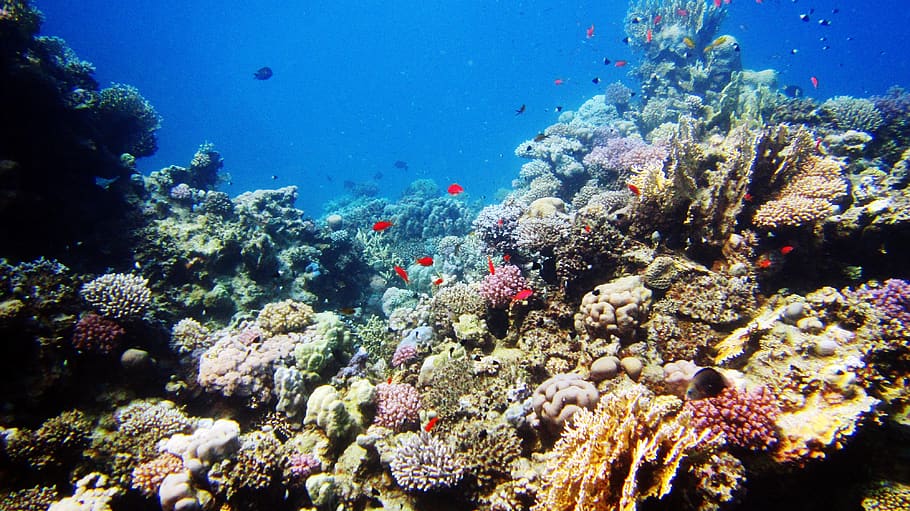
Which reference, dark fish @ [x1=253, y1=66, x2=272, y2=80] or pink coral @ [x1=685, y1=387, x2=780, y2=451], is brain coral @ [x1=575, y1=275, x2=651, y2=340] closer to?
pink coral @ [x1=685, y1=387, x2=780, y2=451]

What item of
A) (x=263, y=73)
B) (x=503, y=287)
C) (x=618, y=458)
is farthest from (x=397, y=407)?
(x=263, y=73)

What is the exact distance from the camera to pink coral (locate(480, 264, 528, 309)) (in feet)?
19.2

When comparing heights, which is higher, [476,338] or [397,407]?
[476,338]

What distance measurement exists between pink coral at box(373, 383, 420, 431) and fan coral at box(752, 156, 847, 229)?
5.75 meters

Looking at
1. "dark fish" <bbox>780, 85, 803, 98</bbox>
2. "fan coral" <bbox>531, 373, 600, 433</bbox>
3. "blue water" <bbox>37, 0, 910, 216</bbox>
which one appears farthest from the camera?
"blue water" <bbox>37, 0, 910, 216</bbox>

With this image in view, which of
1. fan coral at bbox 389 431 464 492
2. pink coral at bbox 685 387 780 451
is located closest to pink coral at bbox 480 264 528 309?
fan coral at bbox 389 431 464 492

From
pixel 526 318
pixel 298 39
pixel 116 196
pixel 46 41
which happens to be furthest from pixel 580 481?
pixel 298 39

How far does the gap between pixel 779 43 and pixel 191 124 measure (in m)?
180

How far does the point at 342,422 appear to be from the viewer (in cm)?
504

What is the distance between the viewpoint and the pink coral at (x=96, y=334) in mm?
5539

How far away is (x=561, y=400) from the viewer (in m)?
3.99

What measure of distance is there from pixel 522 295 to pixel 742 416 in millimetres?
2781

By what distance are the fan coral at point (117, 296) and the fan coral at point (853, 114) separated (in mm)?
17033

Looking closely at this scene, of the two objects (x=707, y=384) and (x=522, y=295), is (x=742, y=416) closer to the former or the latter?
(x=707, y=384)
